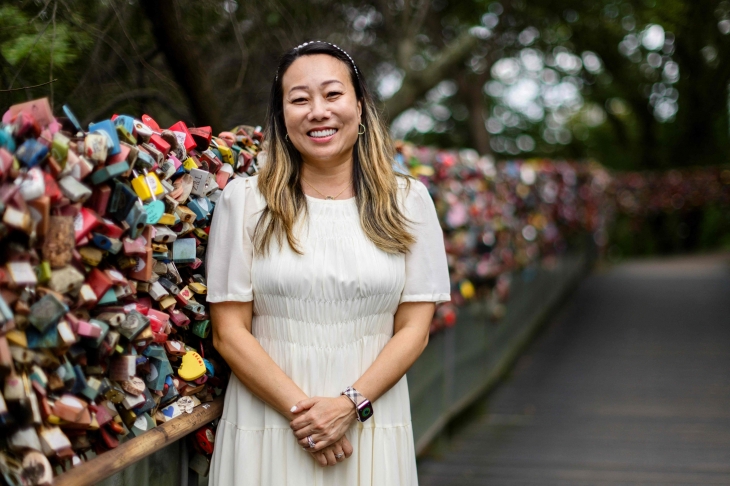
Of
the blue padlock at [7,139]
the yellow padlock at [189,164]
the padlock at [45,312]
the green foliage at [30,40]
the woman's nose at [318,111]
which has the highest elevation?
the green foliage at [30,40]

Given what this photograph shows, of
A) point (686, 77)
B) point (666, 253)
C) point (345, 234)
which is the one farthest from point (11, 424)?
point (666, 253)

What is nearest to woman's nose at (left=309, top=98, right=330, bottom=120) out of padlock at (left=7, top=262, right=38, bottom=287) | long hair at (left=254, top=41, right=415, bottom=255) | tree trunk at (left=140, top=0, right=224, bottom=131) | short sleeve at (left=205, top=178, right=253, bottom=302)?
long hair at (left=254, top=41, right=415, bottom=255)

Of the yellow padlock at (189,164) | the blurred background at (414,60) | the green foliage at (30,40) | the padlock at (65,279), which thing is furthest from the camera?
the blurred background at (414,60)

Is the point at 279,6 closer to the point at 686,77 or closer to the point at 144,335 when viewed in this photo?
the point at 144,335

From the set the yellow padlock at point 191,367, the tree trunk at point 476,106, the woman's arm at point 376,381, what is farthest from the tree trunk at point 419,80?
the yellow padlock at point 191,367

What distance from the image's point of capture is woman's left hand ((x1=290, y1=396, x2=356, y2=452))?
2.30 metres

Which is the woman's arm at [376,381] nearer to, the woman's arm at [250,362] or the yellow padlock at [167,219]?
the woman's arm at [250,362]

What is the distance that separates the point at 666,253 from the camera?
1027 inches

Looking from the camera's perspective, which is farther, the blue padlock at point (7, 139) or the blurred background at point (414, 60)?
the blurred background at point (414, 60)

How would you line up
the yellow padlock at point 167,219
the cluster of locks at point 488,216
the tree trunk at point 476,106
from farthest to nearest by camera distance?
the tree trunk at point 476,106 → the cluster of locks at point 488,216 → the yellow padlock at point 167,219

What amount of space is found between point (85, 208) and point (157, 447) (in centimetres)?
73

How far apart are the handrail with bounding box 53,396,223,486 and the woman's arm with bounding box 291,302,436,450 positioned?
34 cm

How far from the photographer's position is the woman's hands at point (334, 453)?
235 cm

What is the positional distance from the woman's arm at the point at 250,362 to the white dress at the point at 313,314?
0.17 ft
